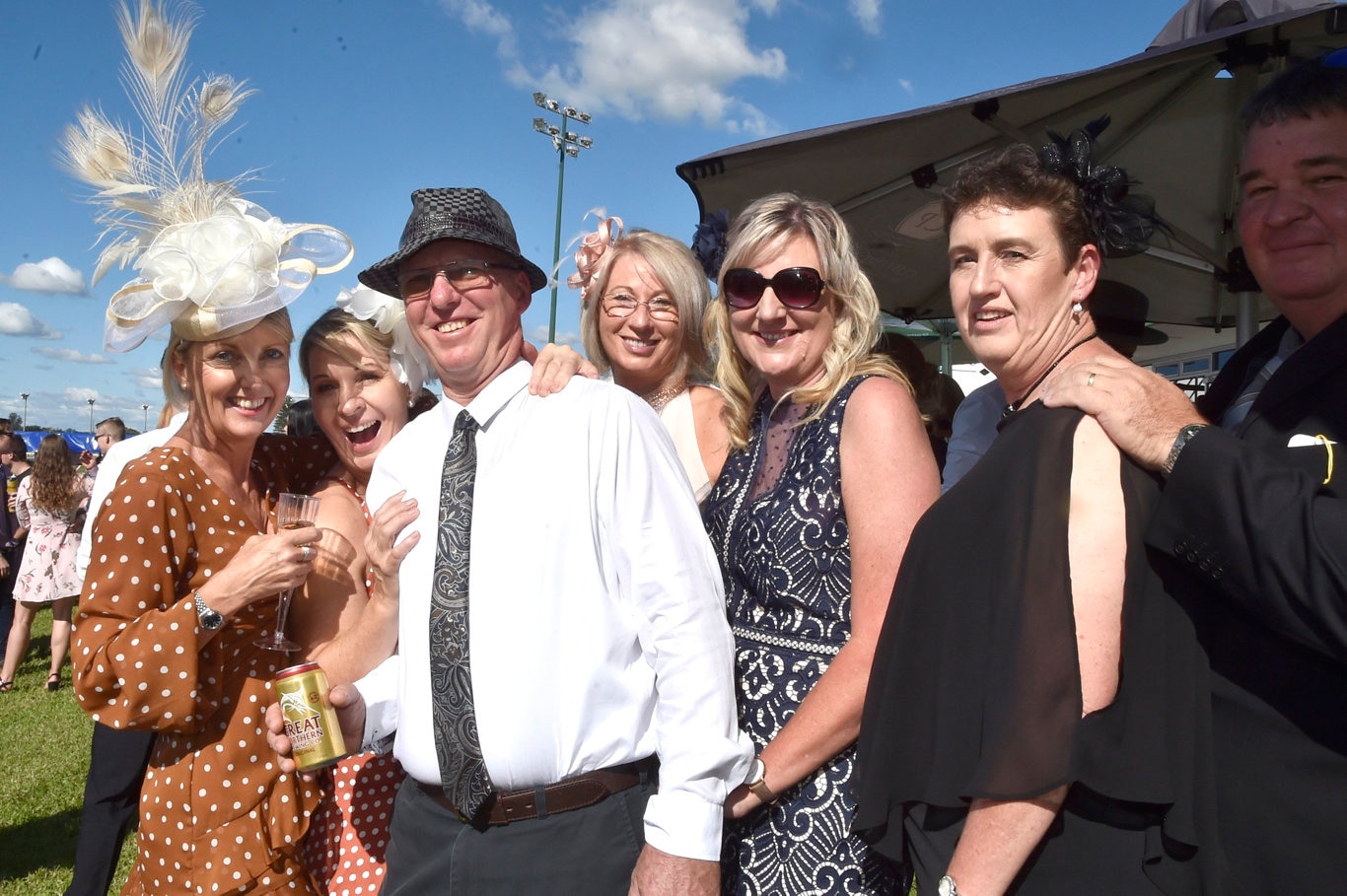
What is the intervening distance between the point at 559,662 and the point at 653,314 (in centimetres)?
147

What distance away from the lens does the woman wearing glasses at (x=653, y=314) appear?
9.71 ft

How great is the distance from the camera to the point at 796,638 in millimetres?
2004

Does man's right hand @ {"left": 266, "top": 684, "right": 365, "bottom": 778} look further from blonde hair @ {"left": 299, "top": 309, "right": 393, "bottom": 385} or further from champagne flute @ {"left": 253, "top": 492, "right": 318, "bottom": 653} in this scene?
blonde hair @ {"left": 299, "top": 309, "right": 393, "bottom": 385}

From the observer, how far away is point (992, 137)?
179 inches

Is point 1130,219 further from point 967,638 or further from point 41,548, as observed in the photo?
Result: point 41,548

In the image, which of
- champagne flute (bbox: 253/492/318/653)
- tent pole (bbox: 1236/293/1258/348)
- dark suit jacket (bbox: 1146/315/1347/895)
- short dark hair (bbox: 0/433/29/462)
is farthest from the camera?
short dark hair (bbox: 0/433/29/462)

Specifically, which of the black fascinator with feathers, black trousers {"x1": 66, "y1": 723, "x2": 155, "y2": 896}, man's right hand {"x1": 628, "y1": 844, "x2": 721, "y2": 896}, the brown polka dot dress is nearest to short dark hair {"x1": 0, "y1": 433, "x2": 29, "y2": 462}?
black trousers {"x1": 66, "y1": 723, "x2": 155, "y2": 896}

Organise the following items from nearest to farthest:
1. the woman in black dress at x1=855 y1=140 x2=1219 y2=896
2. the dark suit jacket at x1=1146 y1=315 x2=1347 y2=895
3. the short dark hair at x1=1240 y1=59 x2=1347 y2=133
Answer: the dark suit jacket at x1=1146 y1=315 x2=1347 y2=895
the woman in black dress at x1=855 y1=140 x2=1219 y2=896
the short dark hair at x1=1240 y1=59 x2=1347 y2=133

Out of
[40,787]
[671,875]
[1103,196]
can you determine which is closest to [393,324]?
[671,875]

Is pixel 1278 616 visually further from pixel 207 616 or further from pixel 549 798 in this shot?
pixel 207 616

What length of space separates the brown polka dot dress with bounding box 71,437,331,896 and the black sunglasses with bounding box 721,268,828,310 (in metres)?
1.56

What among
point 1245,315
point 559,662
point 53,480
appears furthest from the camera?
point 53,480

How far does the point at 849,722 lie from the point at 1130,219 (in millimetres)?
1187

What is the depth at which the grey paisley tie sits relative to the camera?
→ 1.83 m
